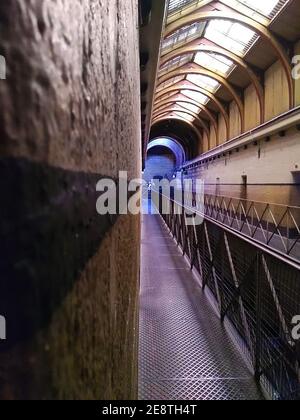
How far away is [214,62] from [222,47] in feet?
6.53

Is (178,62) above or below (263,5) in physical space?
above

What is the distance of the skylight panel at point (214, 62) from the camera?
1329 centimetres

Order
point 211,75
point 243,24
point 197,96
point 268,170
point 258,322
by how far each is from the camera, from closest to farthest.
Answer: point 258,322
point 243,24
point 268,170
point 211,75
point 197,96

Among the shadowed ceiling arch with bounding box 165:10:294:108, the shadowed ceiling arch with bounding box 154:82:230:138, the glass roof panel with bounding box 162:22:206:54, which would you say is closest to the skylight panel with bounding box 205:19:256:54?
the glass roof panel with bounding box 162:22:206:54

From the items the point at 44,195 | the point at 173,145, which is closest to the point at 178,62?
the point at 44,195

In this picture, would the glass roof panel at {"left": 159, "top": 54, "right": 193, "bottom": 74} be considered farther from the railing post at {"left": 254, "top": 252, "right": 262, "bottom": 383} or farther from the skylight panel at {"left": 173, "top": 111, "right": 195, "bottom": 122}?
the railing post at {"left": 254, "top": 252, "right": 262, "bottom": 383}

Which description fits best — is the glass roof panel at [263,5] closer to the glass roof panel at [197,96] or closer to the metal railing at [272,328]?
the metal railing at [272,328]

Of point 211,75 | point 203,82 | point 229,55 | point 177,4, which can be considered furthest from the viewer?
point 203,82

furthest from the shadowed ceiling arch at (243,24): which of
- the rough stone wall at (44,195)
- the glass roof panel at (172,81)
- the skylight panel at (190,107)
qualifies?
the skylight panel at (190,107)

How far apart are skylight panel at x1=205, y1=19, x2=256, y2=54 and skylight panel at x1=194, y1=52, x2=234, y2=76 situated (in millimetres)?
1360

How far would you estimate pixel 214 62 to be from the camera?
1390cm

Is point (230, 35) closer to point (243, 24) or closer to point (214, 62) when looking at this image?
point (243, 24)

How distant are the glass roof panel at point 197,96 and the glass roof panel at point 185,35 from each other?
7.19 m
